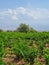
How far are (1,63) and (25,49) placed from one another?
3.05 meters

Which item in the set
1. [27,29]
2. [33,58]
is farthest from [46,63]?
[27,29]

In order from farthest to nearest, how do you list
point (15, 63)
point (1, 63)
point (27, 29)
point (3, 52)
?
point (27, 29), point (3, 52), point (15, 63), point (1, 63)

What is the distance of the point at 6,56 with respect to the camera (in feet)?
41.6

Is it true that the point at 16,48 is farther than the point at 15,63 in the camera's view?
Yes

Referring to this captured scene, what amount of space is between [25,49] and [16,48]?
0.43 meters

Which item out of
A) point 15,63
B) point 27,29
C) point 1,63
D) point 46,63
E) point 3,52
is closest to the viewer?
point 1,63

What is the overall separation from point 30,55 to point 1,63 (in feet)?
7.35

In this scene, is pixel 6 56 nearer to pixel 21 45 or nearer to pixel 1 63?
pixel 21 45

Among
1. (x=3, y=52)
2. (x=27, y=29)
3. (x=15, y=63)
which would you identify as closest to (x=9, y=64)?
(x=15, y=63)

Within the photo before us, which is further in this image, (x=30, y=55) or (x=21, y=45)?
(x=21, y=45)

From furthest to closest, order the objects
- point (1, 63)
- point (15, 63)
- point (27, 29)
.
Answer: point (27, 29)
point (15, 63)
point (1, 63)

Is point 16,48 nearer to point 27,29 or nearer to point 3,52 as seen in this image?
point 3,52

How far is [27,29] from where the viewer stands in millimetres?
47750

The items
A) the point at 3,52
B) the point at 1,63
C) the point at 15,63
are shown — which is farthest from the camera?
the point at 3,52
